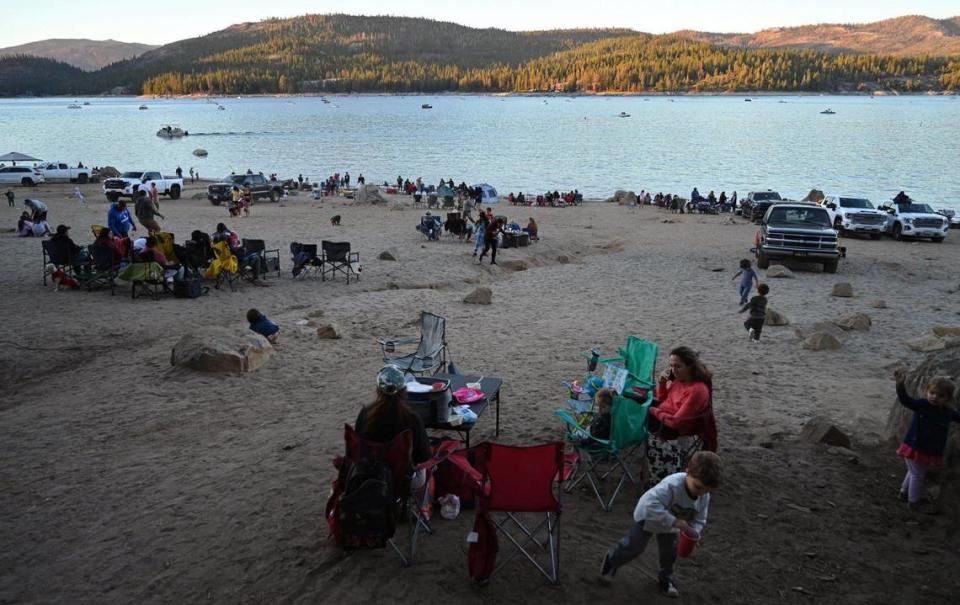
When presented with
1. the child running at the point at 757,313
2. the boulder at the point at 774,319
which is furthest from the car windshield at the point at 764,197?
the child running at the point at 757,313

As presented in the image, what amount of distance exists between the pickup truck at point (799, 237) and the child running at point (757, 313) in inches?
346

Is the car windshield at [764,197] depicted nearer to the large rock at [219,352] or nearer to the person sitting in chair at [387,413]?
the large rock at [219,352]

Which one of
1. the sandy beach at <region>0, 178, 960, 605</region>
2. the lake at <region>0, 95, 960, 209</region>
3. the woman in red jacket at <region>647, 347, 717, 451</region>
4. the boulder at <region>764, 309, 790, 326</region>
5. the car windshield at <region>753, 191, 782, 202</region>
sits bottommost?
the sandy beach at <region>0, 178, 960, 605</region>

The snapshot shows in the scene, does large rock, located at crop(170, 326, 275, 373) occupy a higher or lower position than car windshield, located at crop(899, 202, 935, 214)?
lower

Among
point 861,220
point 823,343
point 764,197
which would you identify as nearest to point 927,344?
point 823,343

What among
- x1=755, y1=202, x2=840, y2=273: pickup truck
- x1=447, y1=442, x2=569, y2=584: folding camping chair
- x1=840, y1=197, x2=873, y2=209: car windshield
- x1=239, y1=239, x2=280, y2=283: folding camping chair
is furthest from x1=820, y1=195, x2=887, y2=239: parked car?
x1=447, y1=442, x2=569, y2=584: folding camping chair

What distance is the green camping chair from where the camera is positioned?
6.15 m

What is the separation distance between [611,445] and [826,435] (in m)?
2.72

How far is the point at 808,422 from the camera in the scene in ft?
25.1

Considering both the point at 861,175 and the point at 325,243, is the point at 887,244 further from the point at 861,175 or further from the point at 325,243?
the point at 861,175

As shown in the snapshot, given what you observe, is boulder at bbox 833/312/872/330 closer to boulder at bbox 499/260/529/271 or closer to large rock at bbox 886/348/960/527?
large rock at bbox 886/348/960/527

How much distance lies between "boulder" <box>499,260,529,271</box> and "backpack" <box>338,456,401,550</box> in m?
14.6

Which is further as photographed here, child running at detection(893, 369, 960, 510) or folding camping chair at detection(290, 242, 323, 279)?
folding camping chair at detection(290, 242, 323, 279)

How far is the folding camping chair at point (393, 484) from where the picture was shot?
16.3 feet
